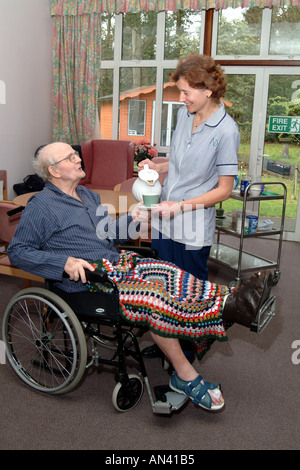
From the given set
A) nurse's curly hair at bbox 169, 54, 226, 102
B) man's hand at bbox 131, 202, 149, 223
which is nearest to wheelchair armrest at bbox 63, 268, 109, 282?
man's hand at bbox 131, 202, 149, 223

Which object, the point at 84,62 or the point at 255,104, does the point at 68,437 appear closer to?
the point at 255,104

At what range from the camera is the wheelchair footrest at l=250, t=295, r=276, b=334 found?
1749mm

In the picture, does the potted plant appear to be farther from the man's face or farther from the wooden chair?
the man's face

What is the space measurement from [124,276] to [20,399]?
0.79 m

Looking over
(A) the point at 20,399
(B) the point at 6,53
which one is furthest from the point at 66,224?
(B) the point at 6,53

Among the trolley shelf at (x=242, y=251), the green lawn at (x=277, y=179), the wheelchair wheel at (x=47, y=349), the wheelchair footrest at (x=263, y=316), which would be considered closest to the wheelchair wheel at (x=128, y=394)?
the wheelchair wheel at (x=47, y=349)

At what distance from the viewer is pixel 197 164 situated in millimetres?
2014

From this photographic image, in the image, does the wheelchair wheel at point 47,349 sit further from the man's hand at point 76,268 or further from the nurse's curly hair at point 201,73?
the nurse's curly hair at point 201,73

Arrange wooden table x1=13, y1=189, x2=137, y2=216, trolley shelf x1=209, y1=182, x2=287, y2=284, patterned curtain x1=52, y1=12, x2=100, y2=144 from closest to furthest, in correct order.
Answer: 1. wooden table x1=13, y1=189, x2=137, y2=216
2. trolley shelf x1=209, y1=182, x2=287, y2=284
3. patterned curtain x1=52, y1=12, x2=100, y2=144

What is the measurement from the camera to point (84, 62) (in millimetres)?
5457

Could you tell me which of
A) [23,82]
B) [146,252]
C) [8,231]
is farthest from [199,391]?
[23,82]

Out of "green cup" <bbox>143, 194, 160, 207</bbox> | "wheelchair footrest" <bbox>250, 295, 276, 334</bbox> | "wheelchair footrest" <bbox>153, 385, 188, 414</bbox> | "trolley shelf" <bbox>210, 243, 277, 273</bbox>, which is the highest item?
"green cup" <bbox>143, 194, 160, 207</bbox>

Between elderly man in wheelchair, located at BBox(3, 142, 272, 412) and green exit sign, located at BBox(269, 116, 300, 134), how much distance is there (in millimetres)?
3593

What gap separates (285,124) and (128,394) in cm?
406
